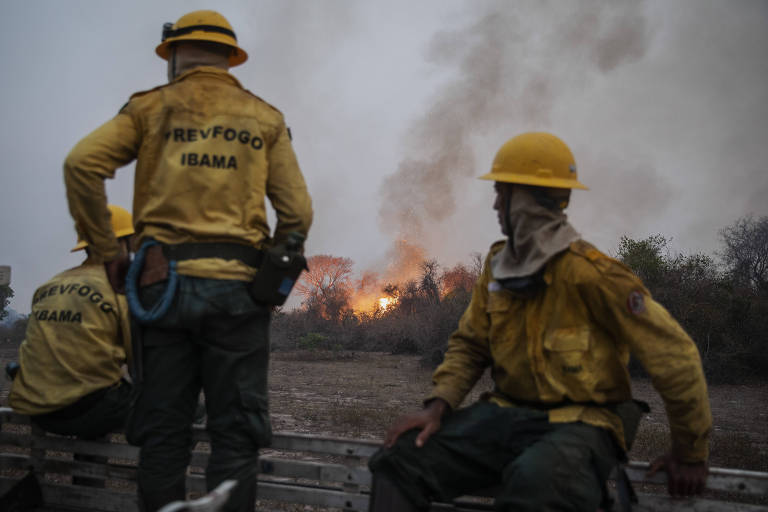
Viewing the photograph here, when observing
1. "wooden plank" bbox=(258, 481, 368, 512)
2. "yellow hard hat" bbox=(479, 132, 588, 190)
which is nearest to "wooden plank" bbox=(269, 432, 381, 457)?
"wooden plank" bbox=(258, 481, 368, 512)

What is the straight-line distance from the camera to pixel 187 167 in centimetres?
254

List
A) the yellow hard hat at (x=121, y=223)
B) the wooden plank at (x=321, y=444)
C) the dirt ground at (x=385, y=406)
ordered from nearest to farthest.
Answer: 1. the wooden plank at (x=321, y=444)
2. the yellow hard hat at (x=121, y=223)
3. the dirt ground at (x=385, y=406)

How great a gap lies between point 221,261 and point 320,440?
102 cm

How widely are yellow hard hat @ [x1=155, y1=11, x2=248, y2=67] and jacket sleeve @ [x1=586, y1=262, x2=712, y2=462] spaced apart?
6.52ft

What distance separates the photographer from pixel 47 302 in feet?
10.3

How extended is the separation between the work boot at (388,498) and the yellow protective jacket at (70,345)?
167 centimetres

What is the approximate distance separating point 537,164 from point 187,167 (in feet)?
4.96

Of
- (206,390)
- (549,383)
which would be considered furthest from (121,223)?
(549,383)

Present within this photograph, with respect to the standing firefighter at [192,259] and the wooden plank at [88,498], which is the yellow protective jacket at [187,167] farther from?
the wooden plank at [88,498]

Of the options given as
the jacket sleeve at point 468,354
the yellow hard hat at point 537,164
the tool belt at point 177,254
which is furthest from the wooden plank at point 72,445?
the yellow hard hat at point 537,164

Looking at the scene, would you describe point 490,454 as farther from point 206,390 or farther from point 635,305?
point 206,390

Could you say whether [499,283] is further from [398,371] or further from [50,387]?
[398,371]

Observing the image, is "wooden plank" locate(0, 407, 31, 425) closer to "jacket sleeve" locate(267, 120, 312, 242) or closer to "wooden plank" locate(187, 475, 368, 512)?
"wooden plank" locate(187, 475, 368, 512)

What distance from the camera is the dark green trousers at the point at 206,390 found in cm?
243
